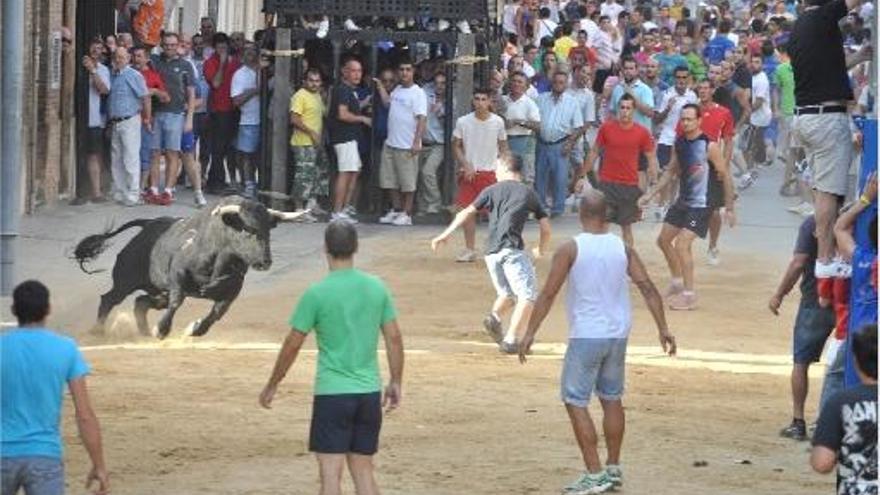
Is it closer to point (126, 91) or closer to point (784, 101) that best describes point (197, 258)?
point (126, 91)

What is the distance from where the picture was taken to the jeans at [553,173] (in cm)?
2884

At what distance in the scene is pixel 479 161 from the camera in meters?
25.5

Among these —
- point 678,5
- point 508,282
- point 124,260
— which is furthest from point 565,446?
point 678,5

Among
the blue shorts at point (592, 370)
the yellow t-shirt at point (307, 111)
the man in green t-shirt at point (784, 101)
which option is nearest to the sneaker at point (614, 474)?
the blue shorts at point (592, 370)

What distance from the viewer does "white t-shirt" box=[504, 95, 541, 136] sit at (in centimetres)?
2814

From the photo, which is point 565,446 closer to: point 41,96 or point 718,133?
point 718,133

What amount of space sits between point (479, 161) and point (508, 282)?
6452 mm

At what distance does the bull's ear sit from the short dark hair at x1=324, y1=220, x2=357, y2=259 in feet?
24.8

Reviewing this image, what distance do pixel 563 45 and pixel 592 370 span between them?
72.5ft

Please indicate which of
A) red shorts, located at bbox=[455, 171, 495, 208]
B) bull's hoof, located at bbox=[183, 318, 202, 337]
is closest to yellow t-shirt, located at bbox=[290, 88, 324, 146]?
red shorts, located at bbox=[455, 171, 495, 208]

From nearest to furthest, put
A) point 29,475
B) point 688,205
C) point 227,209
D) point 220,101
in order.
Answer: point 29,475 → point 227,209 → point 688,205 → point 220,101

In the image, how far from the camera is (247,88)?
29.1 m

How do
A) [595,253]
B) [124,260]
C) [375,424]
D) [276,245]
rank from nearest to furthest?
[375,424]
[595,253]
[124,260]
[276,245]

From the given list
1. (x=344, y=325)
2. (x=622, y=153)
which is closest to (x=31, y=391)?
(x=344, y=325)
